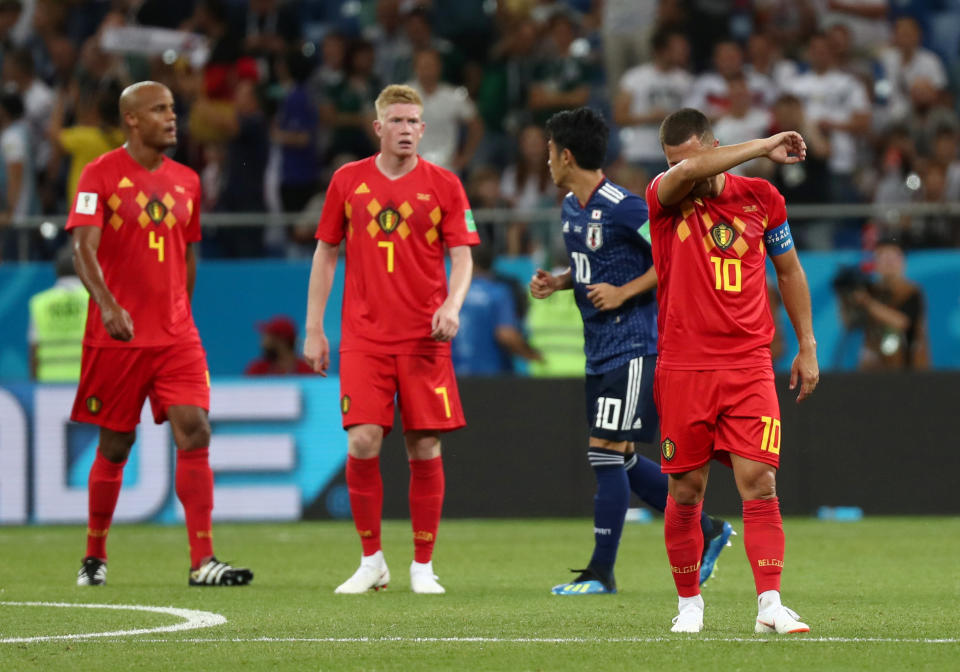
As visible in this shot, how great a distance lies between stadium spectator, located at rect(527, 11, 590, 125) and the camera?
15.4 meters

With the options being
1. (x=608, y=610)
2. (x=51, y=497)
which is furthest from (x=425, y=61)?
(x=608, y=610)

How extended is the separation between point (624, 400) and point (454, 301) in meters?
0.93

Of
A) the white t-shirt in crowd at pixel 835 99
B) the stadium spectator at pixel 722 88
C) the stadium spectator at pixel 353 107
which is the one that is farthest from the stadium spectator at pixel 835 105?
the stadium spectator at pixel 353 107

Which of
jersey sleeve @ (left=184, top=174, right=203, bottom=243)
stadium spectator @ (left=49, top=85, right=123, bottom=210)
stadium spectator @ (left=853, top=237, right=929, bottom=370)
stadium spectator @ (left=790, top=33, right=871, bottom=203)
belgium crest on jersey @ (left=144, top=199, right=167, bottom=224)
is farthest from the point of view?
stadium spectator @ (left=790, top=33, right=871, bottom=203)

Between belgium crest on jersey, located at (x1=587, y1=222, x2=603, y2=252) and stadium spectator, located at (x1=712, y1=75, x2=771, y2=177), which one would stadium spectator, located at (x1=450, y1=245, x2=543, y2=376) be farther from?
belgium crest on jersey, located at (x1=587, y1=222, x2=603, y2=252)

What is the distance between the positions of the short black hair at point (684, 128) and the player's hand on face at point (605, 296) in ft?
5.18

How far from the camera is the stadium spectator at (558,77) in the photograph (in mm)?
15422

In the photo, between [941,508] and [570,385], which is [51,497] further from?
[941,508]

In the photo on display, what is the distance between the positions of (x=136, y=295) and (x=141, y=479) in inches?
181

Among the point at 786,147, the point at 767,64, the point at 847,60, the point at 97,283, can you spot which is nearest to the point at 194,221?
the point at 97,283

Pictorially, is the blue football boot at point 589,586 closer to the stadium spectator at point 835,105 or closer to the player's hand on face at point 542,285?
the player's hand on face at point 542,285

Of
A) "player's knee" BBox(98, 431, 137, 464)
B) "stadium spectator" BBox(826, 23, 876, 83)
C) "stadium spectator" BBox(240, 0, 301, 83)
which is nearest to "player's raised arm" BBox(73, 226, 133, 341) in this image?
"player's knee" BBox(98, 431, 137, 464)

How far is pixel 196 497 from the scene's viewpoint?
827cm

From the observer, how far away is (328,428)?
41.5ft
